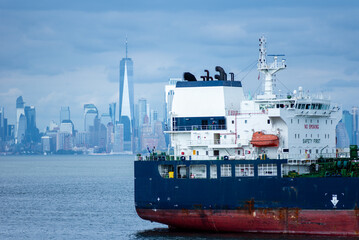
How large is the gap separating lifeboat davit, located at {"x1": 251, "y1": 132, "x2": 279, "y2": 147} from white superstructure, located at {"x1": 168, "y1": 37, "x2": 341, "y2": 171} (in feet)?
0.21

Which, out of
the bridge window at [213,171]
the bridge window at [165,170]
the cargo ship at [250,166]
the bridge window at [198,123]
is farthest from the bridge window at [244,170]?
the bridge window at [165,170]

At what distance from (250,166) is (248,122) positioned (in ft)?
9.06

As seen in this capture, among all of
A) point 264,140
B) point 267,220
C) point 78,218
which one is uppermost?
point 264,140

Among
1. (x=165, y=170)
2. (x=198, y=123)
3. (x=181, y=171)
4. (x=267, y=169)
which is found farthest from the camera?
(x=198, y=123)

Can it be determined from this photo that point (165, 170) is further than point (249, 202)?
Yes

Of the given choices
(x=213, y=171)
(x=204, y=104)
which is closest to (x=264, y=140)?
(x=213, y=171)

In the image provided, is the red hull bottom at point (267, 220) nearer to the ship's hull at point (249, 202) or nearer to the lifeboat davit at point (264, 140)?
the ship's hull at point (249, 202)

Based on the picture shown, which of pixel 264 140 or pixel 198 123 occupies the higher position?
pixel 198 123

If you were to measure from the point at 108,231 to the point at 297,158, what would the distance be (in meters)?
11.5

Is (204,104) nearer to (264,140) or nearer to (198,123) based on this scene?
(198,123)

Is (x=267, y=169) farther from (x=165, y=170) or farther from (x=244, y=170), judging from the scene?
(x=165, y=170)

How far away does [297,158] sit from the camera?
42219mm

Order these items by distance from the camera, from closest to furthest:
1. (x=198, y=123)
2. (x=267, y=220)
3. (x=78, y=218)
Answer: (x=267, y=220)
(x=198, y=123)
(x=78, y=218)

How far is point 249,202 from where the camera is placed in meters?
41.1
